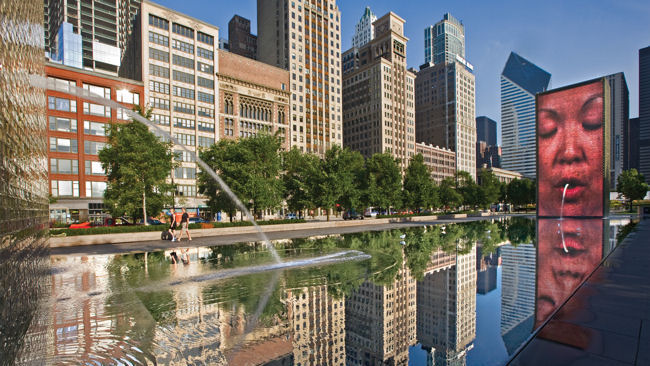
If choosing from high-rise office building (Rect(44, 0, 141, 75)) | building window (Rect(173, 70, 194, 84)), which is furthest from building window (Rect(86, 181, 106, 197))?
high-rise office building (Rect(44, 0, 141, 75))

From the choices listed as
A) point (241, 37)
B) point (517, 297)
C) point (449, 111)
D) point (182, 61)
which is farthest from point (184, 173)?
point (449, 111)

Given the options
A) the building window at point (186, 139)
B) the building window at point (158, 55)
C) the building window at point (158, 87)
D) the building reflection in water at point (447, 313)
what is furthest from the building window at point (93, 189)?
the building reflection in water at point (447, 313)

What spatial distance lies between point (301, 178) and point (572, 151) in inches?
1419

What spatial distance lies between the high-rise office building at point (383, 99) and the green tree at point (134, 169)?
87.8m

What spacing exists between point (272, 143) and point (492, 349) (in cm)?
3041

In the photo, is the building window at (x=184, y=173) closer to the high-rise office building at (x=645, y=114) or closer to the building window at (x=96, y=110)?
the building window at (x=96, y=110)

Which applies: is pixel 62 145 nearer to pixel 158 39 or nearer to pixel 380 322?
pixel 158 39

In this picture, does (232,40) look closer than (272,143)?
No

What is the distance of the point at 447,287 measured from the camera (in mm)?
8812

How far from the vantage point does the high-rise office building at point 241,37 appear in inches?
5389

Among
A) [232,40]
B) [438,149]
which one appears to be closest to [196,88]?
[232,40]

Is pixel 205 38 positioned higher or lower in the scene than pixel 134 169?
higher

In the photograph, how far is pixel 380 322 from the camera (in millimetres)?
6477

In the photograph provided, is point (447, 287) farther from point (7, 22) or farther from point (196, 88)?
point (196, 88)
